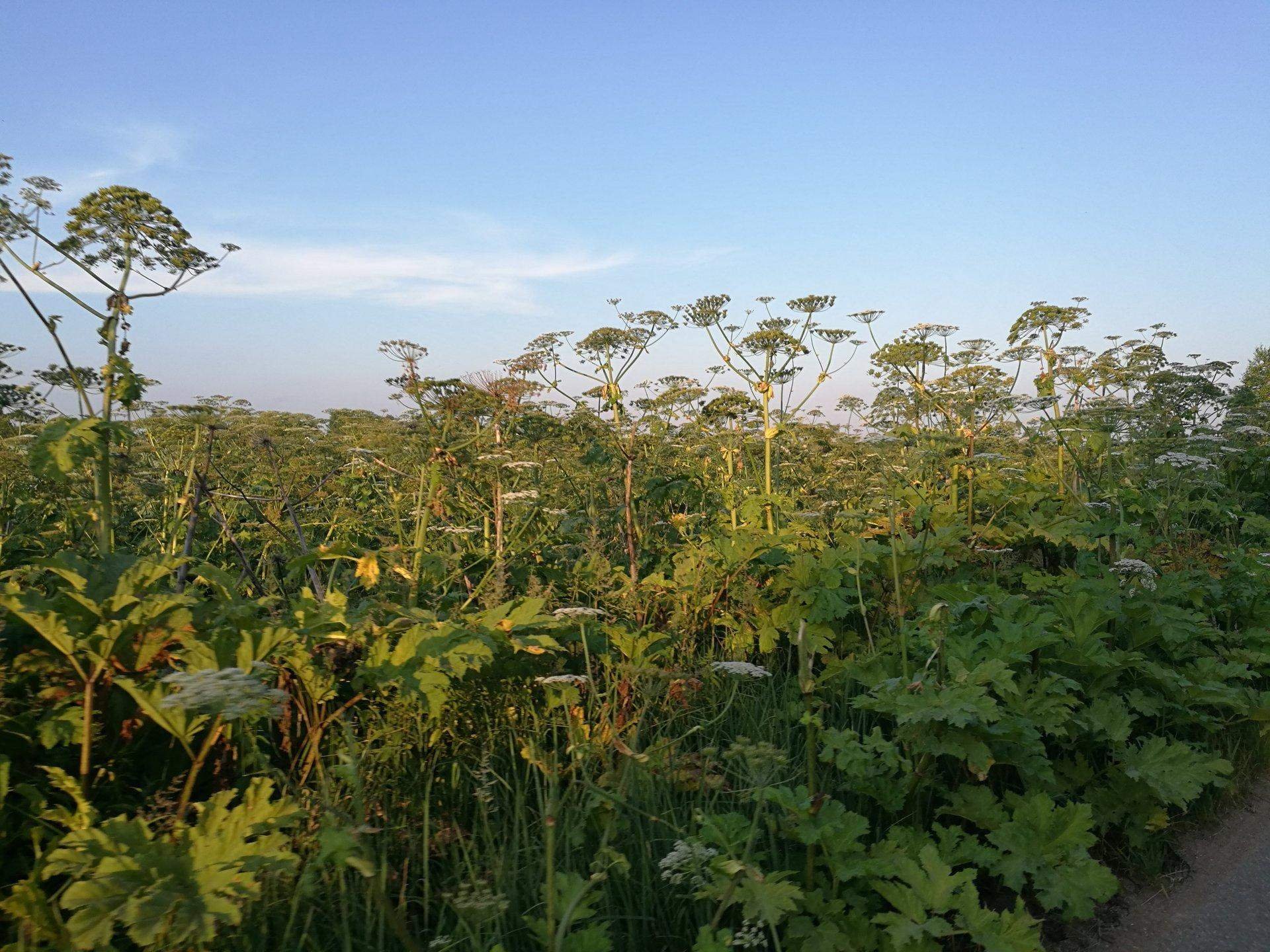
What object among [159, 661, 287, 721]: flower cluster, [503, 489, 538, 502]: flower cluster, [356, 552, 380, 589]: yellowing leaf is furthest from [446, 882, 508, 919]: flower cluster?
[503, 489, 538, 502]: flower cluster

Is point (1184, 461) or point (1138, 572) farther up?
point (1184, 461)

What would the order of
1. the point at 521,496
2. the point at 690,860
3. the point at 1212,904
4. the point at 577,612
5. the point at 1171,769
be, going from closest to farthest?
the point at 690,860
the point at 1212,904
the point at 577,612
the point at 1171,769
the point at 521,496

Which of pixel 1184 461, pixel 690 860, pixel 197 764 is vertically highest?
pixel 1184 461

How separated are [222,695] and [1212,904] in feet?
11.9

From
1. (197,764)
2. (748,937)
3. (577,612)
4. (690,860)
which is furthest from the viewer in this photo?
(577,612)

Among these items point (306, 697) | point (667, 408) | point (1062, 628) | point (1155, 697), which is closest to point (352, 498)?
point (667, 408)

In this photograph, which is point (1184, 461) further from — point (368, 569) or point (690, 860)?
point (368, 569)

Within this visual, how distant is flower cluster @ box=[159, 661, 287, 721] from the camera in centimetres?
201

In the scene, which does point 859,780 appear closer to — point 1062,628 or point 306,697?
point 1062,628

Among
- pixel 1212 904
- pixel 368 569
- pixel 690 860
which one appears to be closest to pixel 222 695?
pixel 690 860

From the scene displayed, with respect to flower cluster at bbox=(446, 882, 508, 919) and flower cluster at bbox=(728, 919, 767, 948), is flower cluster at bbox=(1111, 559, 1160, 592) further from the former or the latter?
flower cluster at bbox=(446, 882, 508, 919)

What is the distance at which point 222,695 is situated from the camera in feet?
6.72

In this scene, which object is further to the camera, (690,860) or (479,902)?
(690,860)

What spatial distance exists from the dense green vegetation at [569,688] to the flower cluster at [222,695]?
0.01 metres
